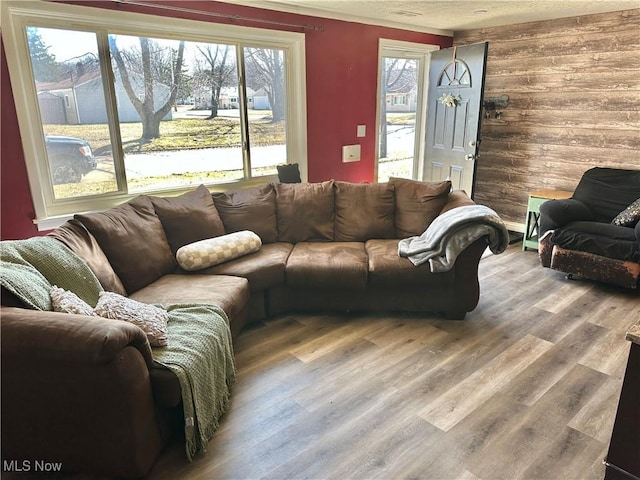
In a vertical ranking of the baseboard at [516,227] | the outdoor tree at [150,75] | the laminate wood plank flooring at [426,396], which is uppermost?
the outdoor tree at [150,75]

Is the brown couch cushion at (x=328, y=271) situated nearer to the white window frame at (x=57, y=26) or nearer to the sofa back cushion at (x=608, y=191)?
the white window frame at (x=57, y=26)

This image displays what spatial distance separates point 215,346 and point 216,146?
Result: 211cm

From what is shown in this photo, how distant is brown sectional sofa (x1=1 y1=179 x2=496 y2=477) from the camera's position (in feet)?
4.99

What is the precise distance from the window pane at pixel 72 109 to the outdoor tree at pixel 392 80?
9.46ft

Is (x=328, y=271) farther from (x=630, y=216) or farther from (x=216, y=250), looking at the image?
(x=630, y=216)

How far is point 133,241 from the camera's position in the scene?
2.56 meters

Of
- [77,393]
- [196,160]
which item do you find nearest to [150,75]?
[196,160]

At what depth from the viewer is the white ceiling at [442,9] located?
3.45m

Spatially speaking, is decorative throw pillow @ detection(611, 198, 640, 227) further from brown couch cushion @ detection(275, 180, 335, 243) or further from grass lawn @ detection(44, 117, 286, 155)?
grass lawn @ detection(44, 117, 286, 155)

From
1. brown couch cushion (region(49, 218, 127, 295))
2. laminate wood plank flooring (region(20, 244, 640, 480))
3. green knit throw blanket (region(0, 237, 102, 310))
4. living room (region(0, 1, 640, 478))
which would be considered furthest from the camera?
brown couch cushion (region(49, 218, 127, 295))

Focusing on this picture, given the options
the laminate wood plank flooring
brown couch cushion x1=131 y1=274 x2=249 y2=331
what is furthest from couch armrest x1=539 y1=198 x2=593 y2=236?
brown couch cushion x1=131 y1=274 x2=249 y2=331

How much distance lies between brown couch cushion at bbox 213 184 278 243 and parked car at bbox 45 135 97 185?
0.92 m

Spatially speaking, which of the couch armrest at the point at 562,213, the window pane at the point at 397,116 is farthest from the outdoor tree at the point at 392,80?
the couch armrest at the point at 562,213

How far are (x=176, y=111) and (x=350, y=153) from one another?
5.90 ft
